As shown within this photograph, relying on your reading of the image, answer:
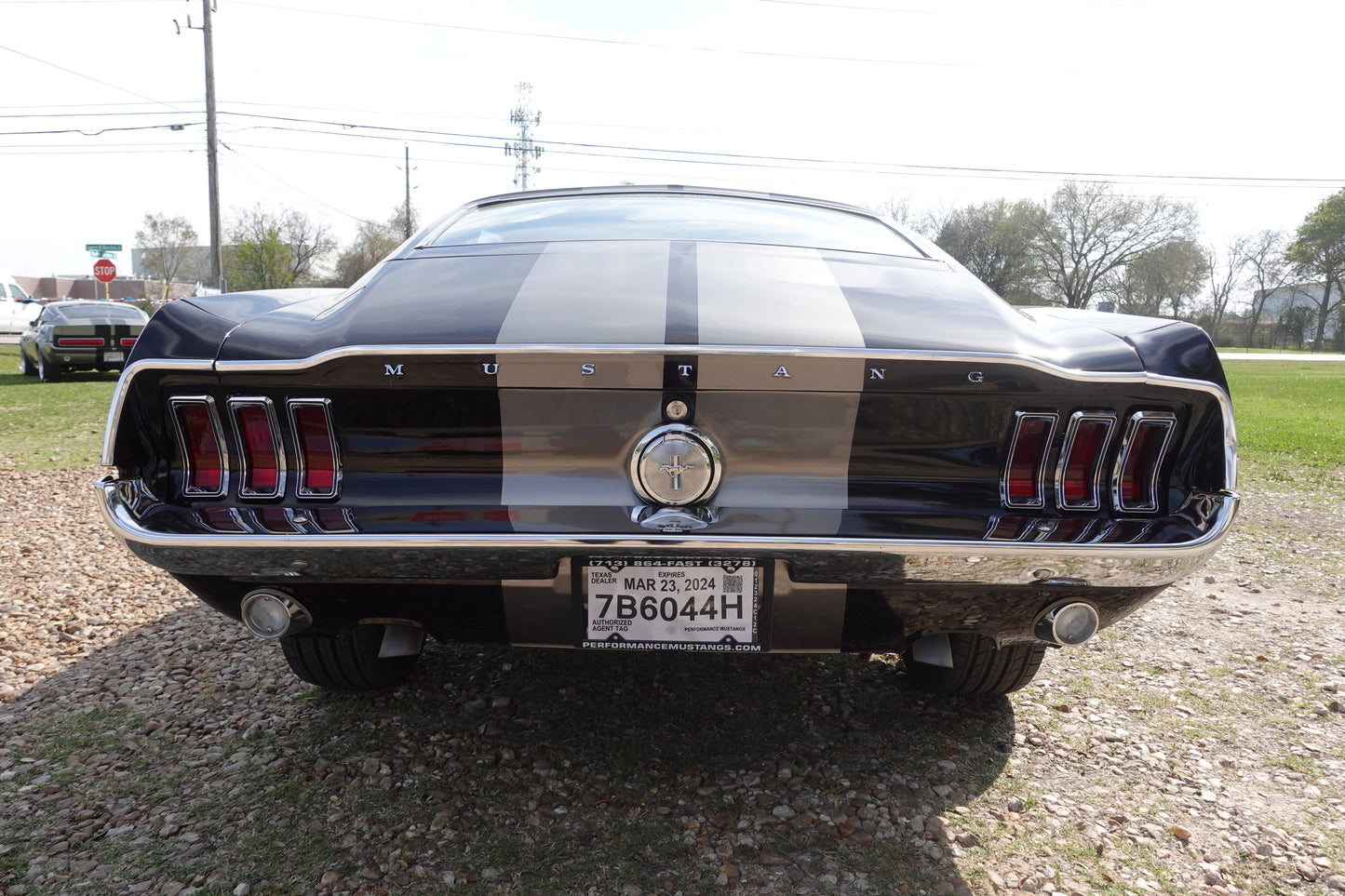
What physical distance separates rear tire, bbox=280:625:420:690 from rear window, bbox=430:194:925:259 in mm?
1219

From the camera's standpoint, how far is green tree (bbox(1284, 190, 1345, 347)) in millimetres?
51188

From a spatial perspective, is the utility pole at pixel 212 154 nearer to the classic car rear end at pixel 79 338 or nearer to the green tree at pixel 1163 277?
the classic car rear end at pixel 79 338

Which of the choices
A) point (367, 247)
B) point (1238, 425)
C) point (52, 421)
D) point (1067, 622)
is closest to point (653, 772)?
point (1067, 622)

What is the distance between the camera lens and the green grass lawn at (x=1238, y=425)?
755 centimetres

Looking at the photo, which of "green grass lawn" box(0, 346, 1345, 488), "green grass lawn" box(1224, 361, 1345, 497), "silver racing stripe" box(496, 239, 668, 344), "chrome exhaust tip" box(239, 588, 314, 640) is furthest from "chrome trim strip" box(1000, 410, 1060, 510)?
"green grass lawn" box(0, 346, 1345, 488)

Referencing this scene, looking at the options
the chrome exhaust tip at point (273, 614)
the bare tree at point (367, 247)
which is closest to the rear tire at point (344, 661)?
the chrome exhaust tip at point (273, 614)

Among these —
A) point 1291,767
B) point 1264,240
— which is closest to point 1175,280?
point 1264,240

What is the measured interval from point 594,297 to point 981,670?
1601 millimetres

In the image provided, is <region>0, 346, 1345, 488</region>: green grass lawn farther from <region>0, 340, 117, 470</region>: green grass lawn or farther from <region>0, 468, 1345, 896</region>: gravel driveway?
<region>0, 468, 1345, 896</region>: gravel driveway

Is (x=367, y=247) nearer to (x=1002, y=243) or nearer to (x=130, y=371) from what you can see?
(x=1002, y=243)

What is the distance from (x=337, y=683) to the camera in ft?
8.95

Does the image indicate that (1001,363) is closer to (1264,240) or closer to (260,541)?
(260,541)

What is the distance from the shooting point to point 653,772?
7.88ft

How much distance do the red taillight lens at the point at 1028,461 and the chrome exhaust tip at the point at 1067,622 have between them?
0.24 metres
